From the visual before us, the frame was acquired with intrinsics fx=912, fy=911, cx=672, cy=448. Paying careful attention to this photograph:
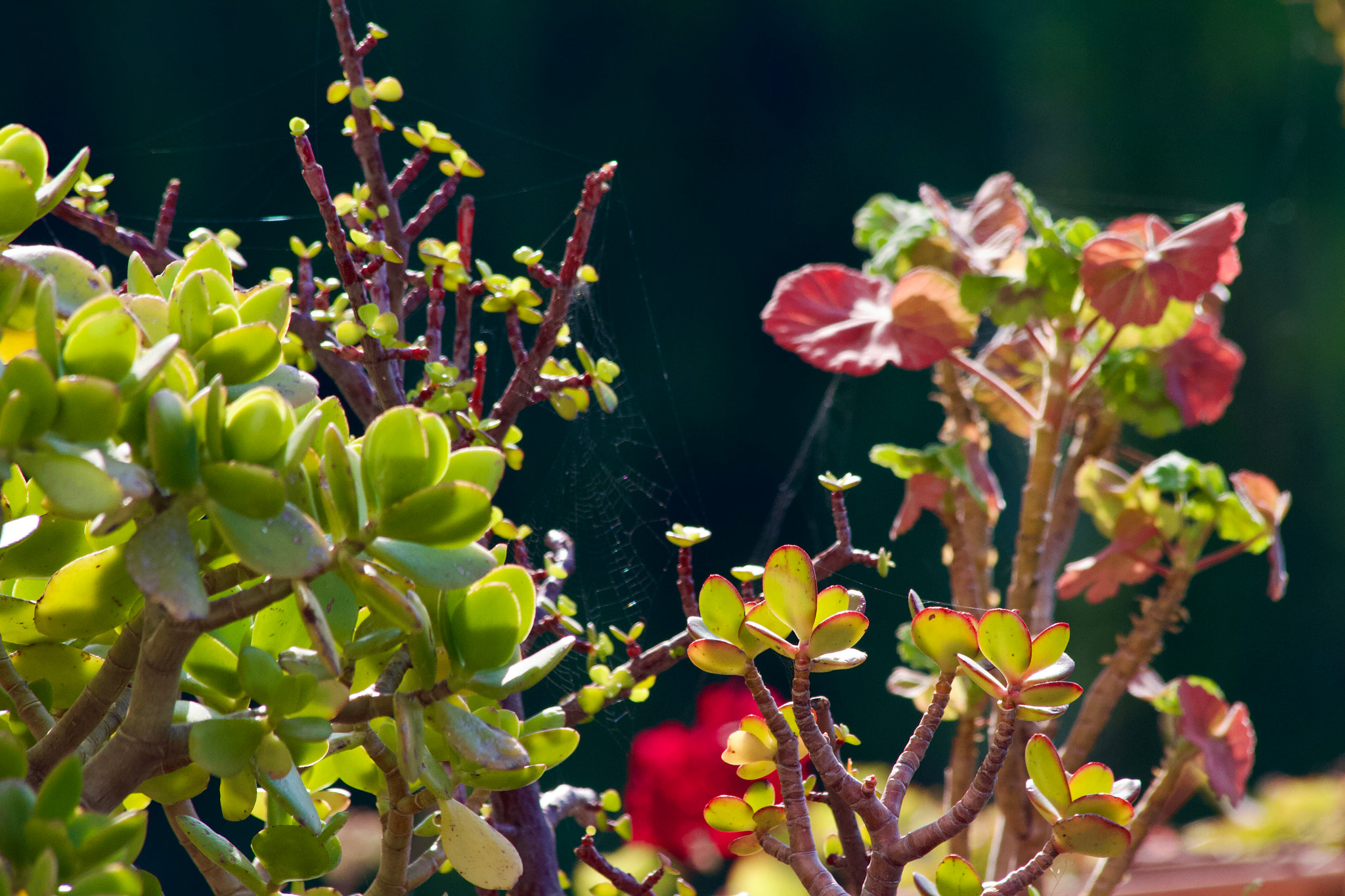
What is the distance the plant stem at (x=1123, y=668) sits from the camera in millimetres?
623

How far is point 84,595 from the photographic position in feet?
0.91

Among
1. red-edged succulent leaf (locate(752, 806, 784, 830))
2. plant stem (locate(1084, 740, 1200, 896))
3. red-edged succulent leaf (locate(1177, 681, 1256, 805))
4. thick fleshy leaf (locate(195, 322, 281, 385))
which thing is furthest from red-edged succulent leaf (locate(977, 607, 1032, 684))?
red-edged succulent leaf (locate(1177, 681, 1256, 805))

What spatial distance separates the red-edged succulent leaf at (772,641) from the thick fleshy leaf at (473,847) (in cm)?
9

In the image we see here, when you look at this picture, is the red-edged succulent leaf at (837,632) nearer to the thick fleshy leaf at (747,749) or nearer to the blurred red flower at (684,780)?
the thick fleshy leaf at (747,749)

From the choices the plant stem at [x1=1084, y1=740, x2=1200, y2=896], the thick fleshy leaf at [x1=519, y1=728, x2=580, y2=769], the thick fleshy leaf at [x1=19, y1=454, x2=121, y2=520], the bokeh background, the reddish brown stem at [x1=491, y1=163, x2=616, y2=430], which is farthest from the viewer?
the bokeh background

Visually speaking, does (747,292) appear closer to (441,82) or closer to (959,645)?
(441,82)

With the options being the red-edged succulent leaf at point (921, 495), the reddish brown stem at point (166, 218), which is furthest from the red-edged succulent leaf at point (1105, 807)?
the reddish brown stem at point (166, 218)

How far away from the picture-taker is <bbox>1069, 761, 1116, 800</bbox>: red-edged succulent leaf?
29cm

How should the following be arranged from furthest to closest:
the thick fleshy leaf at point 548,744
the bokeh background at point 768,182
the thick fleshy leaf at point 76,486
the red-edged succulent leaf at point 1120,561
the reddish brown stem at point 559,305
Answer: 1. the bokeh background at point 768,182
2. the red-edged succulent leaf at point 1120,561
3. the reddish brown stem at point 559,305
4. the thick fleshy leaf at point 548,744
5. the thick fleshy leaf at point 76,486

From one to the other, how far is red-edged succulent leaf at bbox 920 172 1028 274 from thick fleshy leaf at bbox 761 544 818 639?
1.40 ft

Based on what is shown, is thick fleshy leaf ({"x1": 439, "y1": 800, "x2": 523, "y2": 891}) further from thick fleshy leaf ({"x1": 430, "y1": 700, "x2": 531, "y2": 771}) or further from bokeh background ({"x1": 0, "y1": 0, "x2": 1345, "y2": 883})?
bokeh background ({"x1": 0, "y1": 0, "x2": 1345, "y2": 883})

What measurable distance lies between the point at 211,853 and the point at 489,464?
0.59 feet

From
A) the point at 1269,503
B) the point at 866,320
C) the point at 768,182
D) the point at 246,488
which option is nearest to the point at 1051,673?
the point at 246,488

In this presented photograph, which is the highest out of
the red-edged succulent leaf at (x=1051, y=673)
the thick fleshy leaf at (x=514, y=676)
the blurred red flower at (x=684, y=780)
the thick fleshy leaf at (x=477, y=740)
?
the red-edged succulent leaf at (x=1051, y=673)
